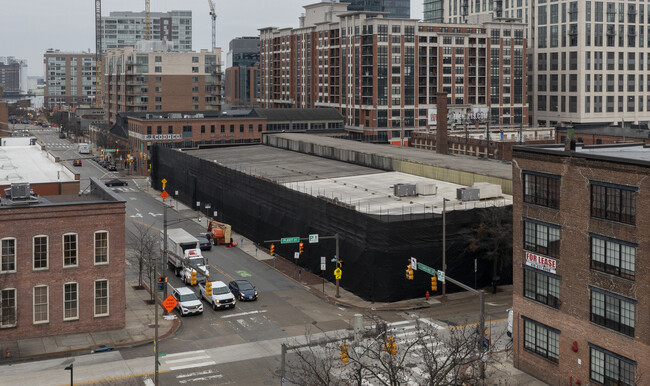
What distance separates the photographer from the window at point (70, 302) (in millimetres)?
46125

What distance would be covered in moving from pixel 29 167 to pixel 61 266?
23494 millimetres

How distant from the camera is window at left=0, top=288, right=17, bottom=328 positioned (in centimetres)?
4462

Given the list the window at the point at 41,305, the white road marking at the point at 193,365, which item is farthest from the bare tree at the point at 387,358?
the window at the point at 41,305

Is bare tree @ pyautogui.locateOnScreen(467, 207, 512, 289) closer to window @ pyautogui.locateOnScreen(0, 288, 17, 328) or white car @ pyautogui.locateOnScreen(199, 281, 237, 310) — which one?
white car @ pyautogui.locateOnScreen(199, 281, 237, 310)

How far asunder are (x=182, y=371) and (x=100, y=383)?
4264mm

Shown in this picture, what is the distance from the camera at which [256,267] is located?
6506 cm

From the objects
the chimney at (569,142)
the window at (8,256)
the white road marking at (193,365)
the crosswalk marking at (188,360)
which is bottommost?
the white road marking at (193,365)

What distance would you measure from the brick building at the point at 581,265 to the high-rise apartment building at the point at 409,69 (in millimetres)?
105647

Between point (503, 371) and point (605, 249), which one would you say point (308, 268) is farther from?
point (605, 249)

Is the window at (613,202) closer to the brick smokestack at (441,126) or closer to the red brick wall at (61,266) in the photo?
the red brick wall at (61,266)

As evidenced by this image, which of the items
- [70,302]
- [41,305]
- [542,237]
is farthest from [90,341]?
[542,237]

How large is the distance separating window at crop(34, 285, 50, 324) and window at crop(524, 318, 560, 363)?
89.2 feet

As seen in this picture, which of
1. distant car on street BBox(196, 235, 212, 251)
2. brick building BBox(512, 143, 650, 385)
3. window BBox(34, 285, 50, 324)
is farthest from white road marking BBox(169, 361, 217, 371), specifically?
distant car on street BBox(196, 235, 212, 251)

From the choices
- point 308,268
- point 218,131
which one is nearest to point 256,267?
point 308,268
